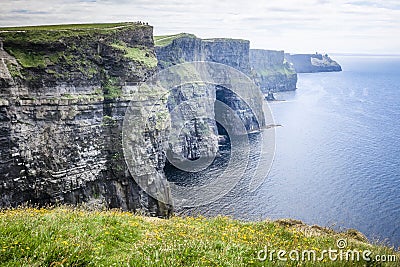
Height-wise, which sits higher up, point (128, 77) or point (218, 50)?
point (218, 50)

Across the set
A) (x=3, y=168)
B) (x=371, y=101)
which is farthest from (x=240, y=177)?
(x=371, y=101)

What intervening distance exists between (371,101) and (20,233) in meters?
194

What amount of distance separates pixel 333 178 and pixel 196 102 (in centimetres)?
4296

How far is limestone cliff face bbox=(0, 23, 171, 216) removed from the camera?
40.8m

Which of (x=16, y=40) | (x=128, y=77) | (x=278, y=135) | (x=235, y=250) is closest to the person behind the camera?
(x=235, y=250)

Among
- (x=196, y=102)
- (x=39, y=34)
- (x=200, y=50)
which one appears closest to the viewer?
(x=39, y=34)

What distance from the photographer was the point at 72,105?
1762 inches

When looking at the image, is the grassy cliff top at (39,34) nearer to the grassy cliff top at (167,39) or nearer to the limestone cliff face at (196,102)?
the limestone cliff face at (196,102)

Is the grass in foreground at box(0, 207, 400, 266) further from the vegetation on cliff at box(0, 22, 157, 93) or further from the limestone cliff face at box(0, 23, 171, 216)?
the vegetation on cliff at box(0, 22, 157, 93)

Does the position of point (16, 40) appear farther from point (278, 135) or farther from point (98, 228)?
point (278, 135)

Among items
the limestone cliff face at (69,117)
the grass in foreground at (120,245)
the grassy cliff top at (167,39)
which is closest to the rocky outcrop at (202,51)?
the grassy cliff top at (167,39)

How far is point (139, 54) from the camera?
54156 millimetres

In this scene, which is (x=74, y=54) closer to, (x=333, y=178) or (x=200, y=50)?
(x=333, y=178)

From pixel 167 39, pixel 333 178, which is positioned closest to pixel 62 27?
pixel 167 39
